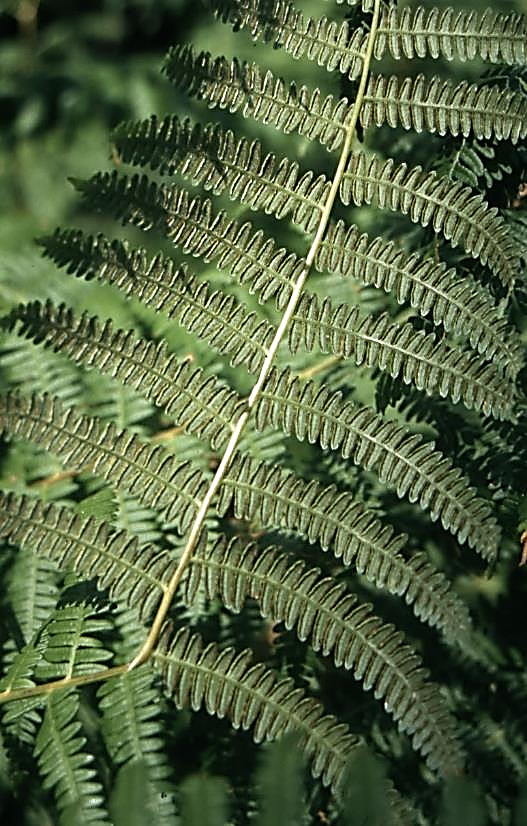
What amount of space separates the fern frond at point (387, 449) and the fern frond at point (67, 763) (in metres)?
0.48

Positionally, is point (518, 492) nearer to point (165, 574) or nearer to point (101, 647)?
point (165, 574)

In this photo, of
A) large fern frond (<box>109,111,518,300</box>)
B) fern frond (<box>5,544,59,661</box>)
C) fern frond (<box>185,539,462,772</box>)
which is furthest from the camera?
fern frond (<box>5,544,59,661</box>)

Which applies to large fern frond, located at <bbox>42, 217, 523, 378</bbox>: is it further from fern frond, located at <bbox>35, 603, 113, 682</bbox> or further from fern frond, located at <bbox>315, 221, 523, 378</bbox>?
fern frond, located at <bbox>35, 603, 113, 682</bbox>

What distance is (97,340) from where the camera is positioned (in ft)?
5.03

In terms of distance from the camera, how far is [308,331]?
1.51 meters

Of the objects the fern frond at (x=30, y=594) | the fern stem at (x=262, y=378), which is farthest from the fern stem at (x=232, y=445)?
the fern frond at (x=30, y=594)

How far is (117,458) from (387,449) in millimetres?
379

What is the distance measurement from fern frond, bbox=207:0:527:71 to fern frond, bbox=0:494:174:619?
769mm

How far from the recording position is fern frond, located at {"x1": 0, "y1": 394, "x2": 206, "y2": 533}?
147 cm

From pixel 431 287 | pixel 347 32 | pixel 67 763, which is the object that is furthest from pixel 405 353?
pixel 67 763

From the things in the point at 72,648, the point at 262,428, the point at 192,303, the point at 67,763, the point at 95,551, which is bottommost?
the point at 67,763

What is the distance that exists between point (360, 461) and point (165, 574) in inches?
12.1

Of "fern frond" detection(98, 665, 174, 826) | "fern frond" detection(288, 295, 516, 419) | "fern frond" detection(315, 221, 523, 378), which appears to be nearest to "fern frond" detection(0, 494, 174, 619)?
"fern frond" detection(98, 665, 174, 826)

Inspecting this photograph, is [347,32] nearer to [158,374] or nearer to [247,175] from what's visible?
[247,175]
